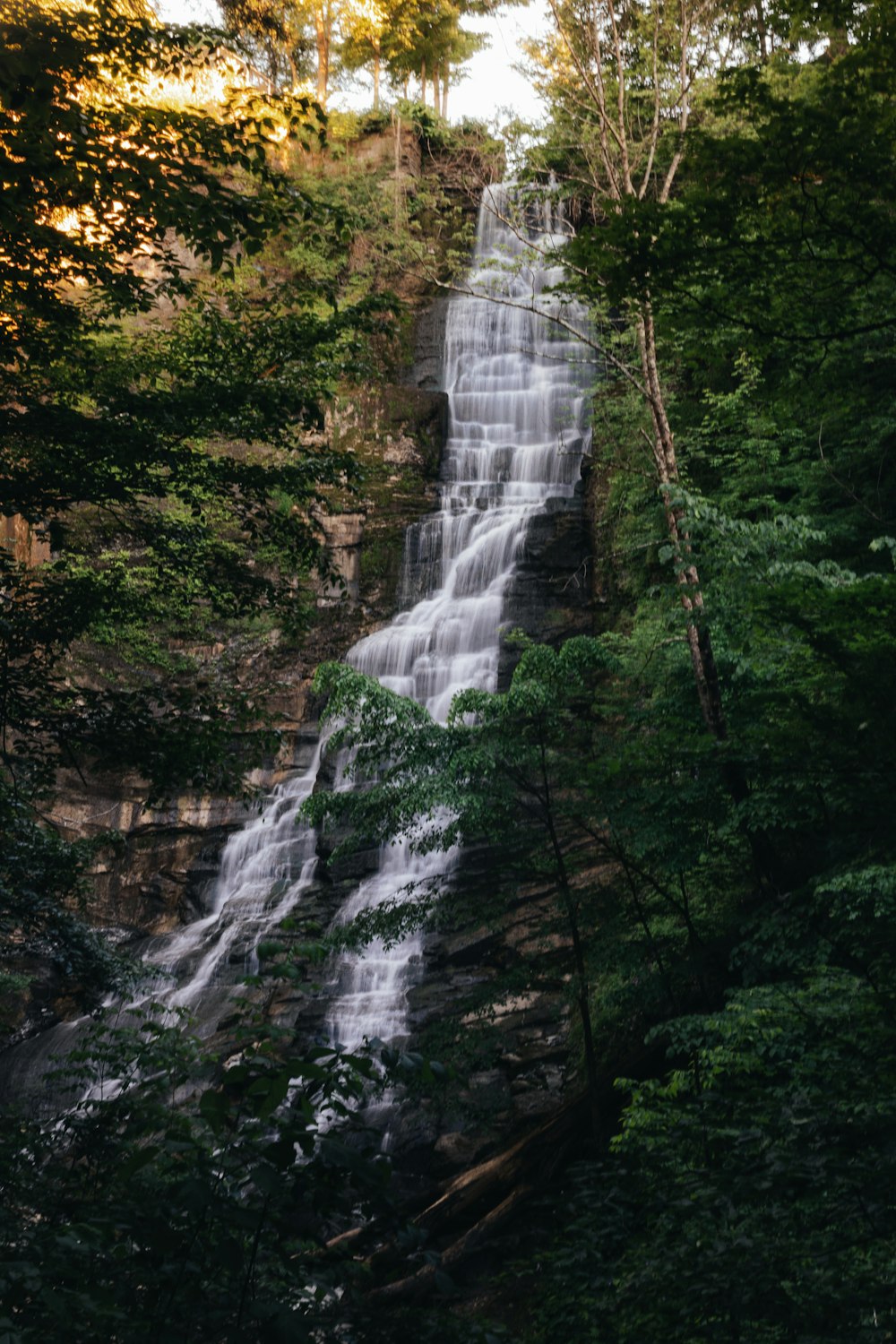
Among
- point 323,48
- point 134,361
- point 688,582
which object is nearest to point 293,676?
point 688,582

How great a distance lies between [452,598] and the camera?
1911 centimetres

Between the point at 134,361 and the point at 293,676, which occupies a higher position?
the point at 134,361

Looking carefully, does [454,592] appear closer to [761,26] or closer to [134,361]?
[761,26]

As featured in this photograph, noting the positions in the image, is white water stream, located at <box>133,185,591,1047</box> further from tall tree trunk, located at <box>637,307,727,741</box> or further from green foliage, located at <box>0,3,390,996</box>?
green foliage, located at <box>0,3,390,996</box>

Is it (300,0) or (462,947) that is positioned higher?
(300,0)

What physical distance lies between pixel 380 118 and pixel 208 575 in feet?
85.5

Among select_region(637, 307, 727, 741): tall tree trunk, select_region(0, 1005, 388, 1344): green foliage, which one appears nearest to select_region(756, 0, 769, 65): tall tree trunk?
select_region(637, 307, 727, 741): tall tree trunk

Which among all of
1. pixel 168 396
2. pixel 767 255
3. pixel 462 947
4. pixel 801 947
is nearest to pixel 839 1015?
pixel 801 947

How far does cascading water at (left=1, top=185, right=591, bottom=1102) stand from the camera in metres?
13.6

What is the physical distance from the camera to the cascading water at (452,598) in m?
13.6

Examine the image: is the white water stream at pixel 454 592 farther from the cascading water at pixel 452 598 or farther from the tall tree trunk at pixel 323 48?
the tall tree trunk at pixel 323 48

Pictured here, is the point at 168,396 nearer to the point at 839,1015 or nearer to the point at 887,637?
the point at 887,637

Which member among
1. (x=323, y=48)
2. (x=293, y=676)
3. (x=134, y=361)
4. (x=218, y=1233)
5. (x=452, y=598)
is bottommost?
(x=293, y=676)

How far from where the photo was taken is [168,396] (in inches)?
221
